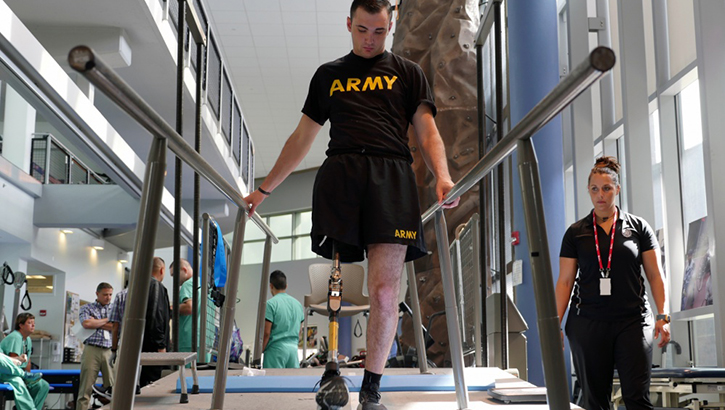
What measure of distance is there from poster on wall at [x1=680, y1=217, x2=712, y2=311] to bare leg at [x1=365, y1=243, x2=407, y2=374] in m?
4.58

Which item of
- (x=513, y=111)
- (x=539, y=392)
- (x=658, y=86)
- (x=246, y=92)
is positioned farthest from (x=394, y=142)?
(x=246, y=92)

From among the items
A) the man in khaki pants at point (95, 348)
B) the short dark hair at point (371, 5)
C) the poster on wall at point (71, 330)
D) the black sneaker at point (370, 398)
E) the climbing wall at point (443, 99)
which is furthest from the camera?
the poster on wall at point (71, 330)

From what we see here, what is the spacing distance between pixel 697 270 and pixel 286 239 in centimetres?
1853

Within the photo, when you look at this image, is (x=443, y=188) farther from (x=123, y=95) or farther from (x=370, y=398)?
(x=123, y=95)

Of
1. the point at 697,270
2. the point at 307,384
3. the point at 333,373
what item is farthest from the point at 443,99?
the point at 333,373

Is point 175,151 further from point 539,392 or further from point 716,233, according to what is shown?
point 716,233

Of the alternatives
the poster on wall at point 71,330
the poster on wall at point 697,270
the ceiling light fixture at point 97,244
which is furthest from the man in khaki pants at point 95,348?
the ceiling light fixture at point 97,244

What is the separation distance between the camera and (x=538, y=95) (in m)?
6.86

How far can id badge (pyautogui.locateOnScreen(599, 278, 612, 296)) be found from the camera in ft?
10.8

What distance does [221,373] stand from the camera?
7.76ft

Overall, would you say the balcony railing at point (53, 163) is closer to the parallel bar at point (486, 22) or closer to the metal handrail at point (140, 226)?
the parallel bar at point (486, 22)

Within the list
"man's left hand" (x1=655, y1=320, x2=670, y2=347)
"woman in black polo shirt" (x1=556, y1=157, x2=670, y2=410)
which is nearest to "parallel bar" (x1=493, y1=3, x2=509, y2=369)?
"woman in black polo shirt" (x1=556, y1=157, x2=670, y2=410)

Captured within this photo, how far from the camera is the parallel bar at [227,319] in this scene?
237 centimetres

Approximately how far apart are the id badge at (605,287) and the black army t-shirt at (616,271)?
0.02m
